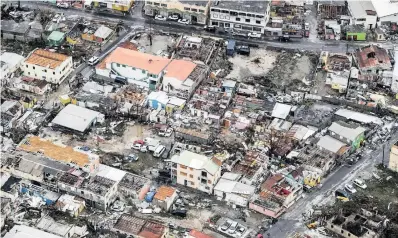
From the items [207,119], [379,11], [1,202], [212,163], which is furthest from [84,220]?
[379,11]

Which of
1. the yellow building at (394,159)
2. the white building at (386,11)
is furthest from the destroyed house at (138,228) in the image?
the white building at (386,11)

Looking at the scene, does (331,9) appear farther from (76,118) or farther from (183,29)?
(76,118)

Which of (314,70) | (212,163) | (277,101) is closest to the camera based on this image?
(212,163)

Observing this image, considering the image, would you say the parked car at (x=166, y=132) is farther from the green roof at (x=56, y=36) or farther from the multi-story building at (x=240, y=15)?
the multi-story building at (x=240, y=15)

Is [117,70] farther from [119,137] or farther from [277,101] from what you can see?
[277,101]

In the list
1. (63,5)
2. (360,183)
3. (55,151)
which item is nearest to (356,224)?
(360,183)

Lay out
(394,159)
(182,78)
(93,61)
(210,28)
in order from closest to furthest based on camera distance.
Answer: (394,159) → (182,78) → (93,61) → (210,28)

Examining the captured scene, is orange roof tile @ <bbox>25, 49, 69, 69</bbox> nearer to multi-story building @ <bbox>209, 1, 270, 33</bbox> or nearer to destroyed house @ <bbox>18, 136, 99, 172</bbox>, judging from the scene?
destroyed house @ <bbox>18, 136, 99, 172</bbox>
